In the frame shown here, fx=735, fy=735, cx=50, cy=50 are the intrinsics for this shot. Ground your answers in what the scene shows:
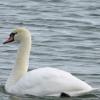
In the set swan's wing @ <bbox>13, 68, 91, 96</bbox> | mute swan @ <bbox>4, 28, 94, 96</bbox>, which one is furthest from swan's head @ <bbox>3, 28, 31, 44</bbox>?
swan's wing @ <bbox>13, 68, 91, 96</bbox>

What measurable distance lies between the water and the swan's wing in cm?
13

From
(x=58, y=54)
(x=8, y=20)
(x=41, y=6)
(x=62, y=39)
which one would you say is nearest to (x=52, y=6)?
(x=41, y=6)

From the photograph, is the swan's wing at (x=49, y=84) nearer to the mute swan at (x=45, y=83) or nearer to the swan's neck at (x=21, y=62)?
the mute swan at (x=45, y=83)

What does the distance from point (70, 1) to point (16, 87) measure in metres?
12.3

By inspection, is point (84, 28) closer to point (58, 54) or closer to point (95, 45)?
point (95, 45)

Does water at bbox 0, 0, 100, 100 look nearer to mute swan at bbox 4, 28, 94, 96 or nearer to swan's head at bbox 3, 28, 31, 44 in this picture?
mute swan at bbox 4, 28, 94, 96

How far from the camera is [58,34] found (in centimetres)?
1895

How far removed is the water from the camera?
14.7 m

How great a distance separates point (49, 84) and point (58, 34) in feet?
23.1

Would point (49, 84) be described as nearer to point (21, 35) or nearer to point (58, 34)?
point (21, 35)

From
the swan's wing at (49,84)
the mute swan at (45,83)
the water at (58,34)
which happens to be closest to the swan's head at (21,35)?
the mute swan at (45,83)

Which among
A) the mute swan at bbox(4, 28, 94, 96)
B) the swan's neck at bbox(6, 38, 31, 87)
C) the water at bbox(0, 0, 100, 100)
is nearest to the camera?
the mute swan at bbox(4, 28, 94, 96)

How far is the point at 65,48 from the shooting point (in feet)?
56.0

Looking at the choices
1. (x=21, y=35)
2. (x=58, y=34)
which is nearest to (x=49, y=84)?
(x=21, y=35)
